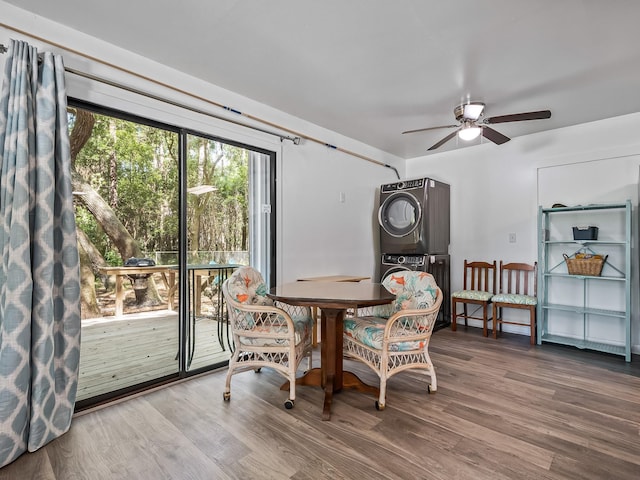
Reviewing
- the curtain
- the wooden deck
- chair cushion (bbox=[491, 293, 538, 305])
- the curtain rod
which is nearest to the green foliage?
the curtain rod

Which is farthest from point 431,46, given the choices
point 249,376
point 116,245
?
point 249,376

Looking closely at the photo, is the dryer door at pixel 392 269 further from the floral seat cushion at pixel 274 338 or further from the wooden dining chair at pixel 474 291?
the floral seat cushion at pixel 274 338

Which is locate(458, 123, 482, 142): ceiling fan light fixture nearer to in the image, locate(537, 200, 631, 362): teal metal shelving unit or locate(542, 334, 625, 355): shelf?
locate(537, 200, 631, 362): teal metal shelving unit

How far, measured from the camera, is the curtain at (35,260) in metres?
1.71

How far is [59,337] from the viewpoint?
195cm

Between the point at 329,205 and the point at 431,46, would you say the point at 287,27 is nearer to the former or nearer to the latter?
the point at 431,46

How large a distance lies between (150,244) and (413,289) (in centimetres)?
204

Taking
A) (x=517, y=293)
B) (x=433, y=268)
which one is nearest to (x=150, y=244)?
(x=433, y=268)

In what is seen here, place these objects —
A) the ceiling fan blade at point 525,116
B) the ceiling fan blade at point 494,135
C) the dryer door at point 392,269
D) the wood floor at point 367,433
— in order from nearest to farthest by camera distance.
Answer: the wood floor at point 367,433 < the ceiling fan blade at point 525,116 < the ceiling fan blade at point 494,135 < the dryer door at point 392,269

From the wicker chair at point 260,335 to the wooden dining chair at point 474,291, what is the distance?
2.48 metres

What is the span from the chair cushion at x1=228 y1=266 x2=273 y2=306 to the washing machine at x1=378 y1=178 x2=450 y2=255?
218 centimetres

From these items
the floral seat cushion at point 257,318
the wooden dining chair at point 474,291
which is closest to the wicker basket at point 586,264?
the wooden dining chair at point 474,291

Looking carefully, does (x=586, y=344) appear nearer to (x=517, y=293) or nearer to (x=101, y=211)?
(x=517, y=293)

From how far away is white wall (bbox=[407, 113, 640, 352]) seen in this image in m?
3.48
